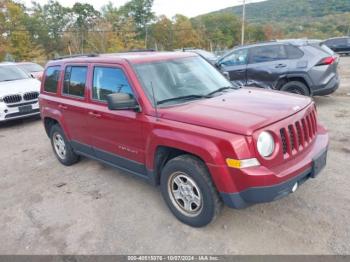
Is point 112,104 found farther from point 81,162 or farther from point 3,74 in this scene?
point 3,74

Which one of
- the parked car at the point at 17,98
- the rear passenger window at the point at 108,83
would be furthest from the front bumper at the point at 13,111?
the rear passenger window at the point at 108,83

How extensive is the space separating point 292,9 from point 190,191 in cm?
10196

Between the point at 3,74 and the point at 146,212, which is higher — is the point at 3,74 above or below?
above

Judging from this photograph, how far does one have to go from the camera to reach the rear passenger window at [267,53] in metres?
8.05

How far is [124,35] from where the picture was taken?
154ft

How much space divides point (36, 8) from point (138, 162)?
59.8m

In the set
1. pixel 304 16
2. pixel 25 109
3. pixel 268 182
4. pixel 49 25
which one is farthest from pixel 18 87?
pixel 304 16

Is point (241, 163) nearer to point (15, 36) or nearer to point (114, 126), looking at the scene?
point (114, 126)

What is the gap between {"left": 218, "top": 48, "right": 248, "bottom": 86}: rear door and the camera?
8828 mm

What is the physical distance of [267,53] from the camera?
27.3 feet

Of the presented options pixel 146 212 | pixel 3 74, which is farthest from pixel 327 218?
pixel 3 74

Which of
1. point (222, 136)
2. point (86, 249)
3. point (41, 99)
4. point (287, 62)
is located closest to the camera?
point (222, 136)

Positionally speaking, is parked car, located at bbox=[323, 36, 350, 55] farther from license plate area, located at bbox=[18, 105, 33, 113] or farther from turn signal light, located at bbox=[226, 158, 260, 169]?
turn signal light, located at bbox=[226, 158, 260, 169]

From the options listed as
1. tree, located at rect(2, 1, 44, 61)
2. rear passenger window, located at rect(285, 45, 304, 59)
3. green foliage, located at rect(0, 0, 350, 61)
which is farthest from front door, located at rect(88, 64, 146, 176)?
tree, located at rect(2, 1, 44, 61)
